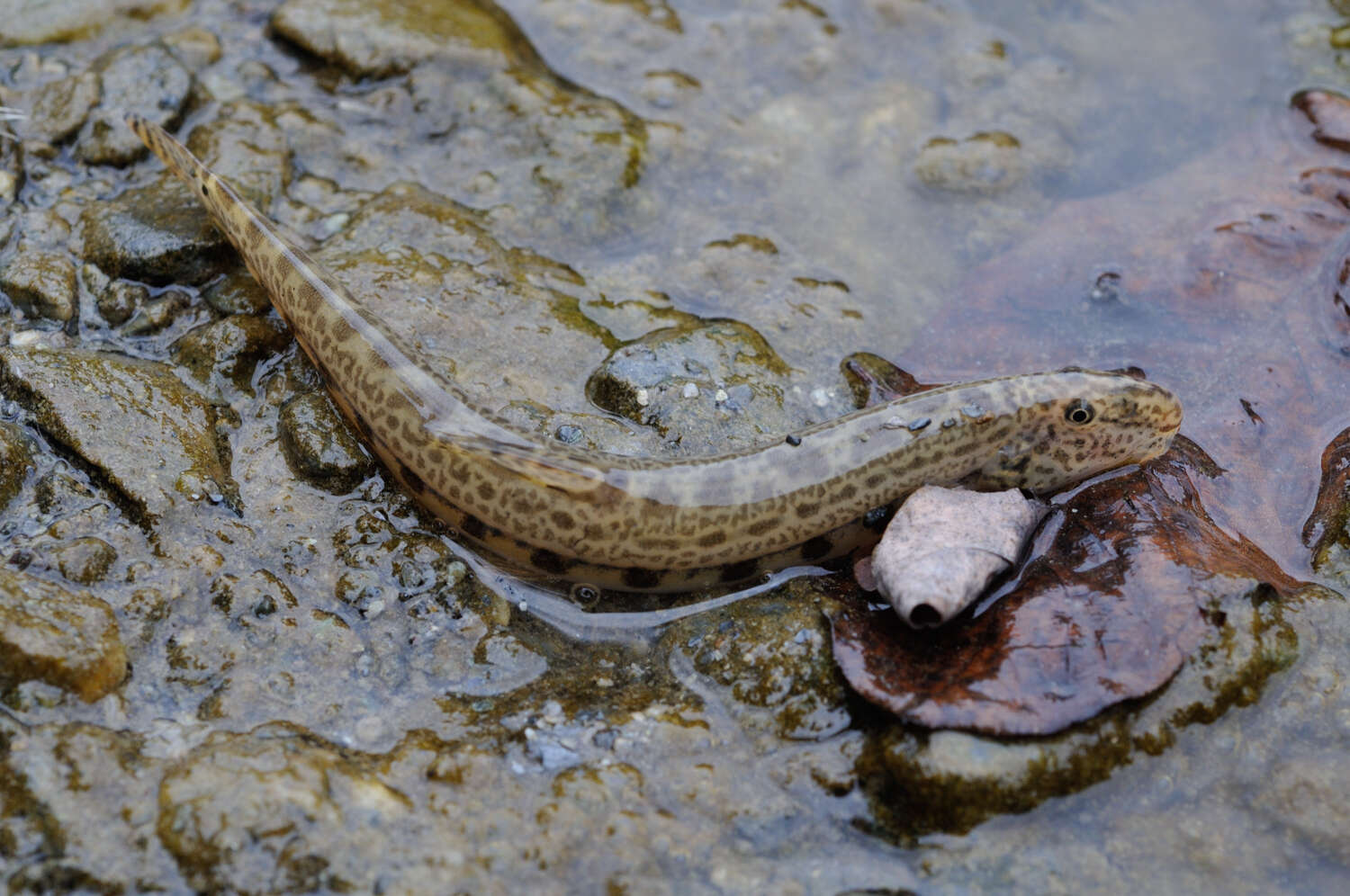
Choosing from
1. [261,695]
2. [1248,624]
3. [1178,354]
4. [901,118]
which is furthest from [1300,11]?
[261,695]

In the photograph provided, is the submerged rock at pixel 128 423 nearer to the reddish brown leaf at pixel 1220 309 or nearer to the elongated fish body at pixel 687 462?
the elongated fish body at pixel 687 462

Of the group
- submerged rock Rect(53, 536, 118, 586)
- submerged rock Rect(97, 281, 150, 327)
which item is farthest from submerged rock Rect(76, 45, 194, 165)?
submerged rock Rect(53, 536, 118, 586)

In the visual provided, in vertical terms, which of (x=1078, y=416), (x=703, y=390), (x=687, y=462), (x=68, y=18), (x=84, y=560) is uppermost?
(x=68, y=18)

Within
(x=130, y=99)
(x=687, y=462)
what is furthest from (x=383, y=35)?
(x=687, y=462)

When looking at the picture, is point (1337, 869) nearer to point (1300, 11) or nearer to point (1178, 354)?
point (1178, 354)

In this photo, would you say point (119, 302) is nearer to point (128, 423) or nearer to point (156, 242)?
point (156, 242)

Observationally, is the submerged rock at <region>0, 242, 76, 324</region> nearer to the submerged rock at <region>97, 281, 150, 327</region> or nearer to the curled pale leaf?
the submerged rock at <region>97, 281, 150, 327</region>
